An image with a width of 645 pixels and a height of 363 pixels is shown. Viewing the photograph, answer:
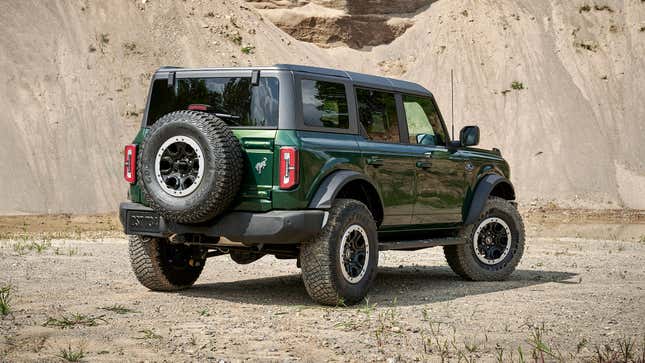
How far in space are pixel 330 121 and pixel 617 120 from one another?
116 feet

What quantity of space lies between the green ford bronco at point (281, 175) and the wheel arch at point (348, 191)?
0.04 feet

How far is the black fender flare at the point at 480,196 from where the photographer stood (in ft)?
34.4

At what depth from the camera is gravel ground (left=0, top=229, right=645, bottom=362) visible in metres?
6.18

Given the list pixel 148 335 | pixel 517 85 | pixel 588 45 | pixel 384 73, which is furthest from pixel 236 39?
pixel 148 335

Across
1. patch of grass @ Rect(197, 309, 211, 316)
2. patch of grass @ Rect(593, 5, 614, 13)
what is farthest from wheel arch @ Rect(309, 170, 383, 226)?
patch of grass @ Rect(593, 5, 614, 13)

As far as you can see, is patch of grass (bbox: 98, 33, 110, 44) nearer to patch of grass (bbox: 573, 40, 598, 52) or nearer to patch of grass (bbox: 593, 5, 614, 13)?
patch of grass (bbox: 573, 40, 598, 52)

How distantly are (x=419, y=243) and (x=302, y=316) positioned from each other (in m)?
2.34

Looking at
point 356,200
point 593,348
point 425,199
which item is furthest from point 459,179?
point 593,348

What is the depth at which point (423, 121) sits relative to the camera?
10.4m

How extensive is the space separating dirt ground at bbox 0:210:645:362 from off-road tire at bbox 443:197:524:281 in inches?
8.8

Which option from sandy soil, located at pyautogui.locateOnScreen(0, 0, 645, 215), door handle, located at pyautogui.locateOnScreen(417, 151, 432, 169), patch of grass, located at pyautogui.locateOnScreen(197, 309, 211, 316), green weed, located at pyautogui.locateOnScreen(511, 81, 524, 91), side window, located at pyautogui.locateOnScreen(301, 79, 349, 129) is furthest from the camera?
green weed, located at pyautogui.locateOnScreen(511, 81, 524, 91)

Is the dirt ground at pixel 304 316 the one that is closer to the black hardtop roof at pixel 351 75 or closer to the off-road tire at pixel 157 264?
the off-road tire at pixel 157 264

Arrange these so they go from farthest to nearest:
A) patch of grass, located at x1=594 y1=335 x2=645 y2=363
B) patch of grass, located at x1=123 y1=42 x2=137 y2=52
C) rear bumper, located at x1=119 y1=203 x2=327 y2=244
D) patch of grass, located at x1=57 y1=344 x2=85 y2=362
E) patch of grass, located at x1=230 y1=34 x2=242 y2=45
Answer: patch of grass, located at x1=230 y1=34 x2=242 y2=45 < patch of grass, located at x1=123 y1=42 x2=137 y2=52 < rear bumper, located at x1=119 y1=203 x2=327 y2=244 < patch of grass, located at x1=57 y1=344 x2=85 y2=362 < patch of grass, located at x1=594 y1=335 x2=645 y2=363

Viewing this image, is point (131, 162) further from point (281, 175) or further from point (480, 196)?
point (480, 196)
